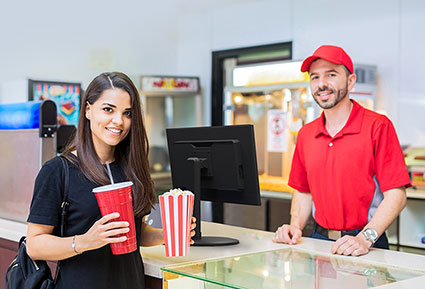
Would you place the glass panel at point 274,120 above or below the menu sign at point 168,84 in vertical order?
below

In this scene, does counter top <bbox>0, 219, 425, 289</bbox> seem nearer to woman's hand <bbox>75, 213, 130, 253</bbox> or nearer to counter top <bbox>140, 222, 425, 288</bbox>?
counter top <bbox>140, 222, 425, 288</bbox>

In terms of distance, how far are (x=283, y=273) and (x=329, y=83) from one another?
3.52ft

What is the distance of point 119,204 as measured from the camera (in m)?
1.63

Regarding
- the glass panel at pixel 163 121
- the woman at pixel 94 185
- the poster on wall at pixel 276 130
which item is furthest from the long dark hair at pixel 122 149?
the glass panel at pixel 163 121

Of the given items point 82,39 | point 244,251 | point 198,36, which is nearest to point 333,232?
point 244,251

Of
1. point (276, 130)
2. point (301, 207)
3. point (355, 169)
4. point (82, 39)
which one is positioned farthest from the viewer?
point (82, 39)

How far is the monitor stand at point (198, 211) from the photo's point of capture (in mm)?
2293

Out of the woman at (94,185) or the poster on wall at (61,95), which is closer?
the woman at (94,185)

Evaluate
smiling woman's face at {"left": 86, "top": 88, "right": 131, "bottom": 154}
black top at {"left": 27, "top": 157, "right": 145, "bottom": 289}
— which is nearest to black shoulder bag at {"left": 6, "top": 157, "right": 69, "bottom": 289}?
black top at {"left": 27, "top": 157, "right": 145, "bottom": 289}

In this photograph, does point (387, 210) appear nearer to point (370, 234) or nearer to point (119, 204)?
point (370, 234)

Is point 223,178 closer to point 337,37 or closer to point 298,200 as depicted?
point 298,200

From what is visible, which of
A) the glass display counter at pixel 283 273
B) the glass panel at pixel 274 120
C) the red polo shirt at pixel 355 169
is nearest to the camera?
the glass display counter at pixel 283 273

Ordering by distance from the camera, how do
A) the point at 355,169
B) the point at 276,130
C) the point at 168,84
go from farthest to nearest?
the point at 168,84 → the point at 276,130 → the point at 355,169

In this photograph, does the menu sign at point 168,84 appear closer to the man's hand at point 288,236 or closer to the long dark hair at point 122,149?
the man's hand at point 288,236
